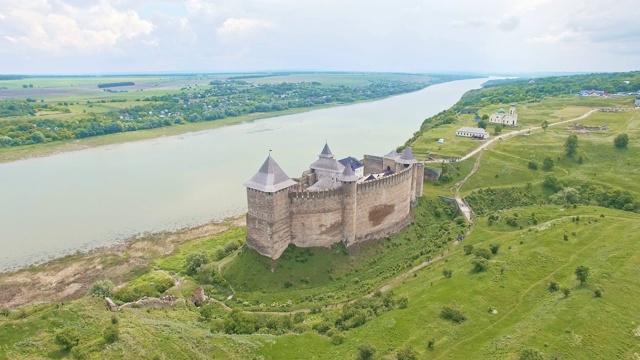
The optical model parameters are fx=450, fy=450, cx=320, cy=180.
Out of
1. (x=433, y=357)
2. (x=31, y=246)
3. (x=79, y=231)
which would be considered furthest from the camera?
(x=79, y=231)

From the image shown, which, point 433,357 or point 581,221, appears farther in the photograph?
point 581,221

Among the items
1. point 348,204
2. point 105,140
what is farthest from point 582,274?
point 105,140

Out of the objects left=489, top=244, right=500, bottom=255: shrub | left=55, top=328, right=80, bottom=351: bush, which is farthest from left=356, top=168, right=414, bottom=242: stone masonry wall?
left=55, top=328, right=80, bottom=351: bush

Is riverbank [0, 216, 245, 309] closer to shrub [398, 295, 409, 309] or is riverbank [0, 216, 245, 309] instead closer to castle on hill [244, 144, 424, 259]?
castle on hill [244, 144, 424, 259]

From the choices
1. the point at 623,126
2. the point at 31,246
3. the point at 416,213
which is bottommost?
the point at 31,246

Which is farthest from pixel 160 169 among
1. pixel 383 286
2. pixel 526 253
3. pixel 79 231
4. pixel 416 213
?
pixel 526 253

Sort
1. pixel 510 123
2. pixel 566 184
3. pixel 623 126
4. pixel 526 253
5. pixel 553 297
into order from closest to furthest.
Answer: pixel 553 297, pixel 526 253, pixel 566 184, pixel 623 126, pixel 510 123

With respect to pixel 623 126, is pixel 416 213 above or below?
below

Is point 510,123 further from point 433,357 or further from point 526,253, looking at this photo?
point 433,357
